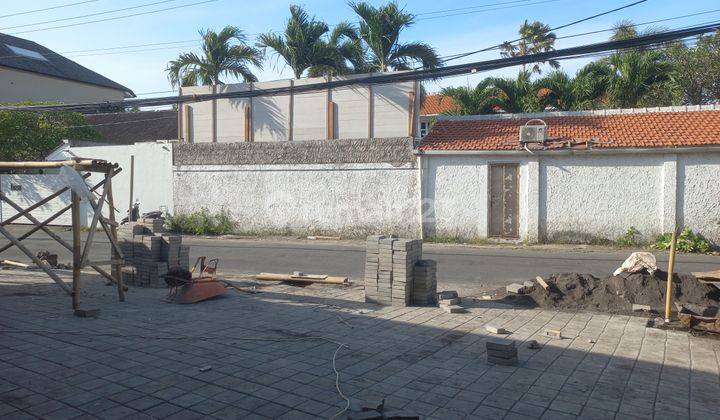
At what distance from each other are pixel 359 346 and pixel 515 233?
13.8 meters

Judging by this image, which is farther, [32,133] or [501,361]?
[32,133]

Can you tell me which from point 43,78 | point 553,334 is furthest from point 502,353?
point 43,78

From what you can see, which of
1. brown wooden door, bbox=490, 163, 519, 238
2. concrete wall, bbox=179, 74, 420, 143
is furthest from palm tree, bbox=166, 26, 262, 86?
brown wooden door, bbox=490, 163, 519, 238

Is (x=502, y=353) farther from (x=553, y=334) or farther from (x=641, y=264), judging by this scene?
(x=641, y=264)

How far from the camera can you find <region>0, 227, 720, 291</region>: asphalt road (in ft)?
41.3

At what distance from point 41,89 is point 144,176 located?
65.2ft

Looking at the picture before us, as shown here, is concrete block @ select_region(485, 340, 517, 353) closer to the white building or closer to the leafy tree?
the leafy tree

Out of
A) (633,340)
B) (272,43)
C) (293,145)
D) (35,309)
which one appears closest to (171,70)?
(272,43)

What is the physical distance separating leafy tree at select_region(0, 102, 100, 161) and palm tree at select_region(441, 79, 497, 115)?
65.9ft

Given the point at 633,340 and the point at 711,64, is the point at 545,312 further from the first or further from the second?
the point at 711,64

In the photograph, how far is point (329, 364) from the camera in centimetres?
577

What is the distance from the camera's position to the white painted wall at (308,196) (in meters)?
20.4

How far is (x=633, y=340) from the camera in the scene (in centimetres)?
696

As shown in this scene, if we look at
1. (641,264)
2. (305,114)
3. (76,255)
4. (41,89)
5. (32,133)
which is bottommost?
(641,264)
